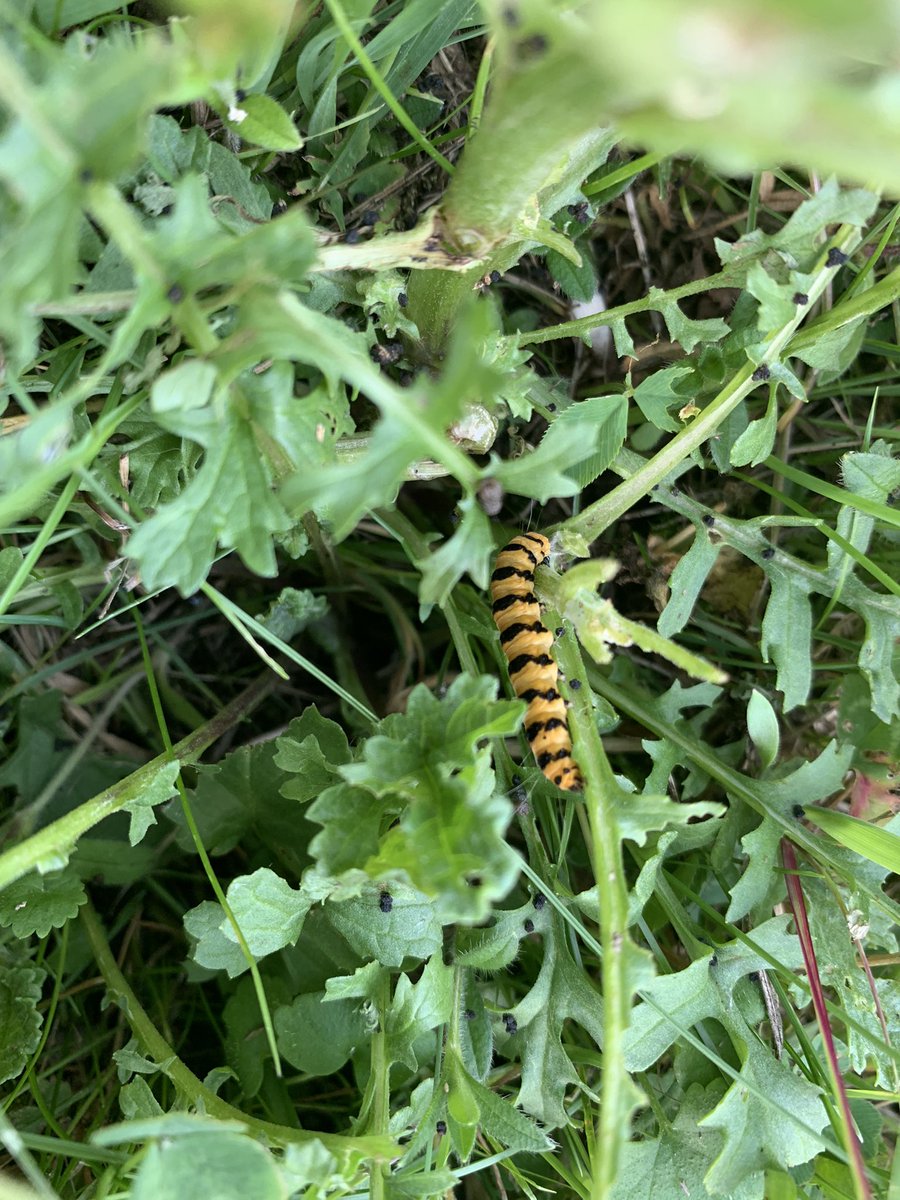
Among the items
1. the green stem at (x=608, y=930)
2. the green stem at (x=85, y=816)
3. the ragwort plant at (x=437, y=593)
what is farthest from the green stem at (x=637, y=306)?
the green stem at (x=85, y=816)

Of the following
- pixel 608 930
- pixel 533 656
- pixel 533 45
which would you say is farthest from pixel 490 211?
pixel 608 930

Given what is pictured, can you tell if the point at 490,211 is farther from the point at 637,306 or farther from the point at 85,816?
the point at 85,816

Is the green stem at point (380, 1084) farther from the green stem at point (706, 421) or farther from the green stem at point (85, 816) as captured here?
the green stem at point (706, 421)

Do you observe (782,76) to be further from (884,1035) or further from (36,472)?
(884,1035)

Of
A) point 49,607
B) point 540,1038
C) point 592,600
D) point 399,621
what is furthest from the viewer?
point 399,621

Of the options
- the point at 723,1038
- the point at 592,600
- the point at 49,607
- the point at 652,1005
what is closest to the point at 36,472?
the point at 592,600

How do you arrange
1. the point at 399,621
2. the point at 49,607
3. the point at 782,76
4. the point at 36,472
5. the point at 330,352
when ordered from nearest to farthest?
the point at 782,76, the point at 330,352, the point at 36,472, the point at 49,607, the point at 399,621
